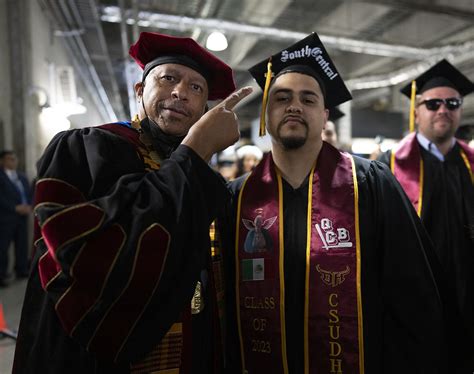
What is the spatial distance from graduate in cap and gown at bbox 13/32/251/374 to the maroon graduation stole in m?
1.70

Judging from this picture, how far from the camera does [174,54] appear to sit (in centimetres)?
150

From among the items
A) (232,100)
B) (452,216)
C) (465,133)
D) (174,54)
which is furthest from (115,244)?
(465,133)

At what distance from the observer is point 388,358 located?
157 cm

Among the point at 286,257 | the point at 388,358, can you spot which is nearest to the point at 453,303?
the point at 388,358

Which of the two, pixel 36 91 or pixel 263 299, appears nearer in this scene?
pixel 263 299

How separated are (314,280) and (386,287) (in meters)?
0.29

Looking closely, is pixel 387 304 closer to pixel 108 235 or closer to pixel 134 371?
pixel 134 371

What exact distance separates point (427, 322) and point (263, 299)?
65 cm

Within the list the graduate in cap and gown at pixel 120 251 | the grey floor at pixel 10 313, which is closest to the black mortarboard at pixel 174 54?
the graduate in cap and gown at pixel 120 251

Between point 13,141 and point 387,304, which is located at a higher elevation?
point 13,141

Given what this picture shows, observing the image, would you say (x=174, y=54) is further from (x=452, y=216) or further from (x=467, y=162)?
(x=467, y=162)

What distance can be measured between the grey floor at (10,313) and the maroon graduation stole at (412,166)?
331 cm

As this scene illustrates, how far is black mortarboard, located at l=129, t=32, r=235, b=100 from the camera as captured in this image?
1.48 meters

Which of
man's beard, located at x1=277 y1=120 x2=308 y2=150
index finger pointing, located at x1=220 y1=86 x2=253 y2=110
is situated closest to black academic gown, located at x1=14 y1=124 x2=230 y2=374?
index finger pointing, located at x1=220 y1=86 x2=253 y2=110
